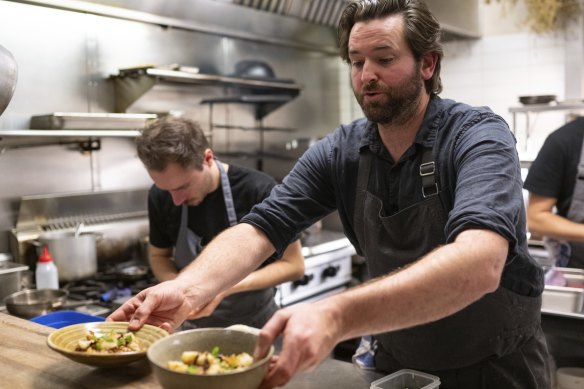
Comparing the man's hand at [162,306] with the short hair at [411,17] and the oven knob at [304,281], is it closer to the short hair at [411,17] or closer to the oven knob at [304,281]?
the short hair at [411,17]

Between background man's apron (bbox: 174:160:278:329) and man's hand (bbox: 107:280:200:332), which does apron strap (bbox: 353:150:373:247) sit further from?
background man's apron (bbox: 174:160:278:329)

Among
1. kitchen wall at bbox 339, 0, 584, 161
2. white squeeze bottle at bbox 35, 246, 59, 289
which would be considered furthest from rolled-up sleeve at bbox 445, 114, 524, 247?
kitchen wall at bbox 339, 0, 584, 161

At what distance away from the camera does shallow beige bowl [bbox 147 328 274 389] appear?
100cm

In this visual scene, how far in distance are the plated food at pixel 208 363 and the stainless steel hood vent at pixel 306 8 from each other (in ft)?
11.7

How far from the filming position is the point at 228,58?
4.46 m

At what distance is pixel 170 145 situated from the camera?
7.84 feet

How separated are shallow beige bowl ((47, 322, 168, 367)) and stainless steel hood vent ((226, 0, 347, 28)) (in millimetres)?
3236

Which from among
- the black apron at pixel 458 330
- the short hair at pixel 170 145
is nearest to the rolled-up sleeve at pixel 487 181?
the black apron at pixel 458 330

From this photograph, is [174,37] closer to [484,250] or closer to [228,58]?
[228,58]

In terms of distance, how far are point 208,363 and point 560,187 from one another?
229 cm

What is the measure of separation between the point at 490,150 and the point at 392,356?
70 cm

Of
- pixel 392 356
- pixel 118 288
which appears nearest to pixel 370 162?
pixel 392 356

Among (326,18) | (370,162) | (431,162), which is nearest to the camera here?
(431,162)

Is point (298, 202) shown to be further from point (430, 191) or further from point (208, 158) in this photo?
point (208, 158)
